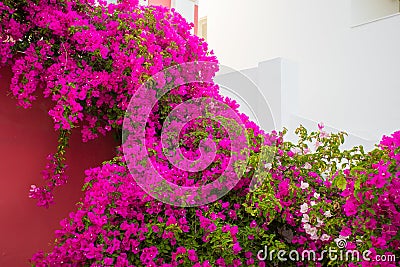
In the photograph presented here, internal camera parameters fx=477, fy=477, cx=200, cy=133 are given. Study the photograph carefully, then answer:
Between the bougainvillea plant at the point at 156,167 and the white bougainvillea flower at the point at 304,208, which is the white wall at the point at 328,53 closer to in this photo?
the bougainvillea plant at the point at 156,167

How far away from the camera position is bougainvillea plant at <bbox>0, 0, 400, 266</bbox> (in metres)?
2.74

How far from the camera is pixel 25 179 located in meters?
3.42

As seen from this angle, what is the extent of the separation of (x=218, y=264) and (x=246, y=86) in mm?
2190

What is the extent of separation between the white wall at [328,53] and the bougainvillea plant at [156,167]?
1345mm

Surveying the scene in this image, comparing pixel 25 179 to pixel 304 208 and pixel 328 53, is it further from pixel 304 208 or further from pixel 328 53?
pixel 328 53

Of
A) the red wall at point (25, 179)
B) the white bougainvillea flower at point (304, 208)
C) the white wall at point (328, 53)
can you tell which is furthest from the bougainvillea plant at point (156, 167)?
the white wall at point (328, 53)

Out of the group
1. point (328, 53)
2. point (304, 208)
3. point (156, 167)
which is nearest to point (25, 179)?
point (156, 167)

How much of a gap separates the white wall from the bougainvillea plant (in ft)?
4.41

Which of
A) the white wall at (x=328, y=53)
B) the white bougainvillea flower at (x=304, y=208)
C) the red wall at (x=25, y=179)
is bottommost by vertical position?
the white bougainvillea flower at (x=304, y=208)

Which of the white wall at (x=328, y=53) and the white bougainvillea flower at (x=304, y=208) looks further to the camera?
the white wall at (x=328, y=53)

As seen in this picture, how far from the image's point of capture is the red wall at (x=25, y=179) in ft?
10.9

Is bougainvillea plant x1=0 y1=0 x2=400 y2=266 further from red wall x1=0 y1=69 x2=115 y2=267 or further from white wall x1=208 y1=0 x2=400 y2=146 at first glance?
white wall x1=208 y1=0 x2=400 y2=146

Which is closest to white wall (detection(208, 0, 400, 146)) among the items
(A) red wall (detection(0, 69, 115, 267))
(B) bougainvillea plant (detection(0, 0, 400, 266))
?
(B) bougainvillea plant (detection(0, 0, 400, 266))

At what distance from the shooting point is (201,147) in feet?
10.2
